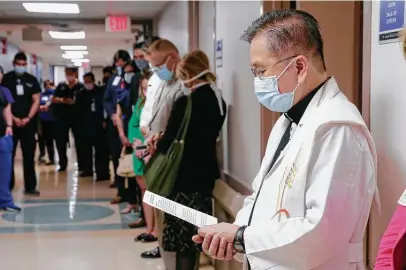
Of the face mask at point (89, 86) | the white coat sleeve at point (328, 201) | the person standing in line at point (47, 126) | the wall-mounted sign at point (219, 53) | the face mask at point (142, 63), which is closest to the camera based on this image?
the white coat sleeve at point (328, 201)

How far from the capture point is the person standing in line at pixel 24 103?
680 cm

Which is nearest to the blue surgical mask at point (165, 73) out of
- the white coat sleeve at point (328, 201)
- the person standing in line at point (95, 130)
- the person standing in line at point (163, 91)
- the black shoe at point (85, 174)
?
the person standing in line at point (163, 91)

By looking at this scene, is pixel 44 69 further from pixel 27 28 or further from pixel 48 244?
pixel 48 244

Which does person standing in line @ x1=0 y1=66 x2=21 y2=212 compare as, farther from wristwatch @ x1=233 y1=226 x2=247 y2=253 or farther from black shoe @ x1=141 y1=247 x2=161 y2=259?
wristwatch @ x1=233 y1=226 x2=247 y2=253

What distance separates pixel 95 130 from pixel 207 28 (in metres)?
4.02

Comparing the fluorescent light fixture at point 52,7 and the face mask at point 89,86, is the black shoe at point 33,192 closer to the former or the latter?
the face mask at point 89,86

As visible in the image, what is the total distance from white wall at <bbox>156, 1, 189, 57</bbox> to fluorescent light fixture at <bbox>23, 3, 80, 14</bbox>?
124cm

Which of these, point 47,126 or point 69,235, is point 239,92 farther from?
point 47,126

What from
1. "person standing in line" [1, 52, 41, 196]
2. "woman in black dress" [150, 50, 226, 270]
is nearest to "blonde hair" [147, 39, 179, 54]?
"woman in black dress" [150, 50, 226, 270]

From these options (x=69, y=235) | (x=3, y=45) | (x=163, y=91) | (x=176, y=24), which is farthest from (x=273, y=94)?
(x=3, y=45)

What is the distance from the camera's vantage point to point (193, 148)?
3.53m

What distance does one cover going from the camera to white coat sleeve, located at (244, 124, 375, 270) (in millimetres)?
1377

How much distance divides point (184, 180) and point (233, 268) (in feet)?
1.97

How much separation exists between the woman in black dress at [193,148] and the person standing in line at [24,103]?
371 centimetres
